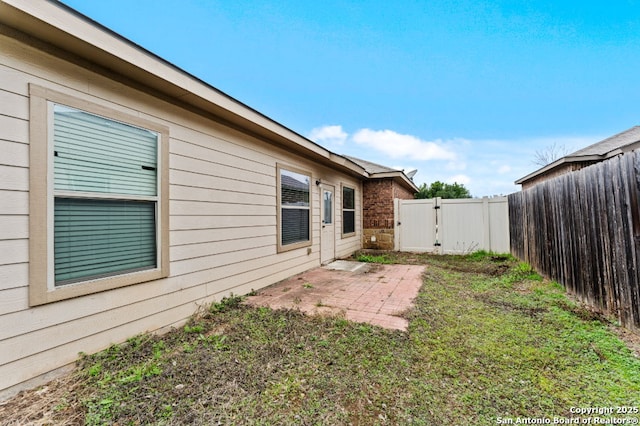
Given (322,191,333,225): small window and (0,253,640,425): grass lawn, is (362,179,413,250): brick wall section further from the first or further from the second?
(0,253,640,425): grass lawn

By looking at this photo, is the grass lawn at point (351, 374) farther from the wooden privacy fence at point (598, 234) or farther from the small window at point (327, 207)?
the small window at point (327, 207)

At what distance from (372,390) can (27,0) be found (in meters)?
3.60

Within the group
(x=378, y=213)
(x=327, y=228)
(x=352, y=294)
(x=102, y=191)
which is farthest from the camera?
(x=378, y=213)

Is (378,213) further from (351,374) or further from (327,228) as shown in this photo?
(351,374)

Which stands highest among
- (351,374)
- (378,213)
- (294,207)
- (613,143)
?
(613,143)

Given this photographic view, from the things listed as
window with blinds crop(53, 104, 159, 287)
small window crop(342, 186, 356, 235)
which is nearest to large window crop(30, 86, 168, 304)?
window with blinds crop(53, 104, 159, 287)

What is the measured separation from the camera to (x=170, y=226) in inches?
117

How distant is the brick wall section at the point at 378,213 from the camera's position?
31.6 feet

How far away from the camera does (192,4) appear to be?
5168 mm

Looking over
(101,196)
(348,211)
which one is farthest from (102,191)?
(348,211)

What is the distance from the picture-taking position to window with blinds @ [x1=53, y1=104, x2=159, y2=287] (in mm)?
2145

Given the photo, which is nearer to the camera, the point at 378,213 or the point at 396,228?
the point at 396,228

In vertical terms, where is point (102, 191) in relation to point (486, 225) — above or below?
above

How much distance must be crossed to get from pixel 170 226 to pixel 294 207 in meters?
2.91
